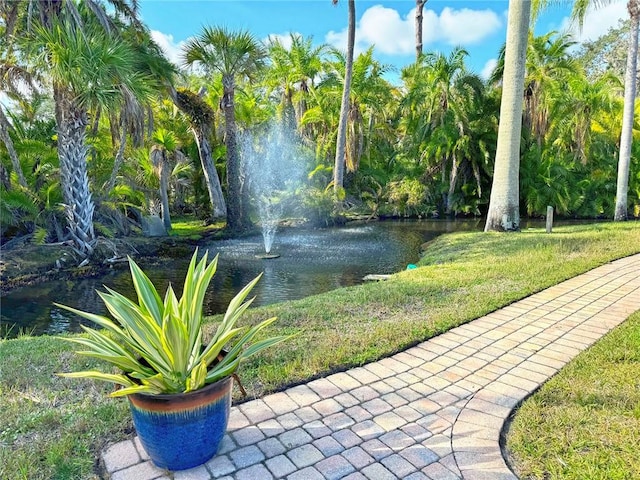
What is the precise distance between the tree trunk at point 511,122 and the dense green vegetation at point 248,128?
7011 mm

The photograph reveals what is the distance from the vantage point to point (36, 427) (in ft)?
7.80

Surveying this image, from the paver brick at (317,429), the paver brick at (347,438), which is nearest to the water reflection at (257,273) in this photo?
the paver brick at (317,429)

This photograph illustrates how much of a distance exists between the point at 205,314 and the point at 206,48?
926cm

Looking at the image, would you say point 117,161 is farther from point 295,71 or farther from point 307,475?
point 295,71

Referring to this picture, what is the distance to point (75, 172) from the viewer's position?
8.70 meters

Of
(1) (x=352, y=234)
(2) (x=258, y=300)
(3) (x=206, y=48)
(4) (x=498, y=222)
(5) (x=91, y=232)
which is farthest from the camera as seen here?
(1) (x=352, y=234)

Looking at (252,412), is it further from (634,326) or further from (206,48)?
(206,48)

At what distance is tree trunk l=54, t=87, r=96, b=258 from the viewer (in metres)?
8.41

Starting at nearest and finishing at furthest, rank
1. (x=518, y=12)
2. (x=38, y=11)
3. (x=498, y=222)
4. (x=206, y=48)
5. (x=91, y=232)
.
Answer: (x=38, y=11)
(x=91, y=232)
(x=518, y=12)
(x=498, y=222)
(x=206, y=48)

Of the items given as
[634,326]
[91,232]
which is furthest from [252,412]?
[91,232]

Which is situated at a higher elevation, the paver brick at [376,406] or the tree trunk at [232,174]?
the tree trunk at [232,174]

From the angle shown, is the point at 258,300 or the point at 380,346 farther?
the point at 258,300

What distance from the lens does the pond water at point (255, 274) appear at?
20.0ft

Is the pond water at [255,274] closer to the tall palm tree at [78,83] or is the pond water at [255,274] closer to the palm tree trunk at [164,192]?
the tall palm tree at [78,83]
